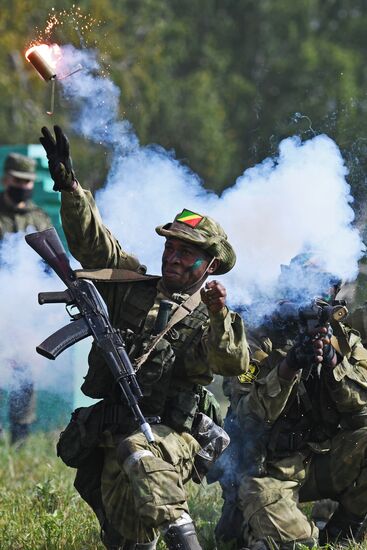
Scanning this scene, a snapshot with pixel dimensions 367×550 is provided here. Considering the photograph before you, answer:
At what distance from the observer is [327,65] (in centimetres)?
2628

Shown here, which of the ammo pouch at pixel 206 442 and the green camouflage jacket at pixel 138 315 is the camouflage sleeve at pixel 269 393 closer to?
the ammo pouch at pixel 206 442

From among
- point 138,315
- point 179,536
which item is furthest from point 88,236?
point 179,536

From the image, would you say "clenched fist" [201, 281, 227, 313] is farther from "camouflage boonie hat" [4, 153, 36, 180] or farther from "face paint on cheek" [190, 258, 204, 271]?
"camouflage boonie hat" [4, 153, 36, 180]

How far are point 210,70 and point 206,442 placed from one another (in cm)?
1846

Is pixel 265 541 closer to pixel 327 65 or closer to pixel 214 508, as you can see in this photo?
pixel 214 508

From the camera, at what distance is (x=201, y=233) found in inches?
296

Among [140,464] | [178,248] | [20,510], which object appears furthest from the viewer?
[20,510]

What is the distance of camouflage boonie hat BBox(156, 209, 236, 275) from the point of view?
7445 mm

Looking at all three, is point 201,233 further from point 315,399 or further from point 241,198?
point 315,399

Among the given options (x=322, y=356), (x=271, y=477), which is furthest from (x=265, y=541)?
(x=322, y=356)

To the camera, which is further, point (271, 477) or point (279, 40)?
point (279, 40)

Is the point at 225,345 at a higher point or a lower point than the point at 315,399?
lower

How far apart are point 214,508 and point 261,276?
1423 mm

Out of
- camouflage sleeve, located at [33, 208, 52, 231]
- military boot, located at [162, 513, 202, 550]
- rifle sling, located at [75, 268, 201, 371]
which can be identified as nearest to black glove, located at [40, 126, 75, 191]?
rifle sling, located at [75, 268, 201, 371]
